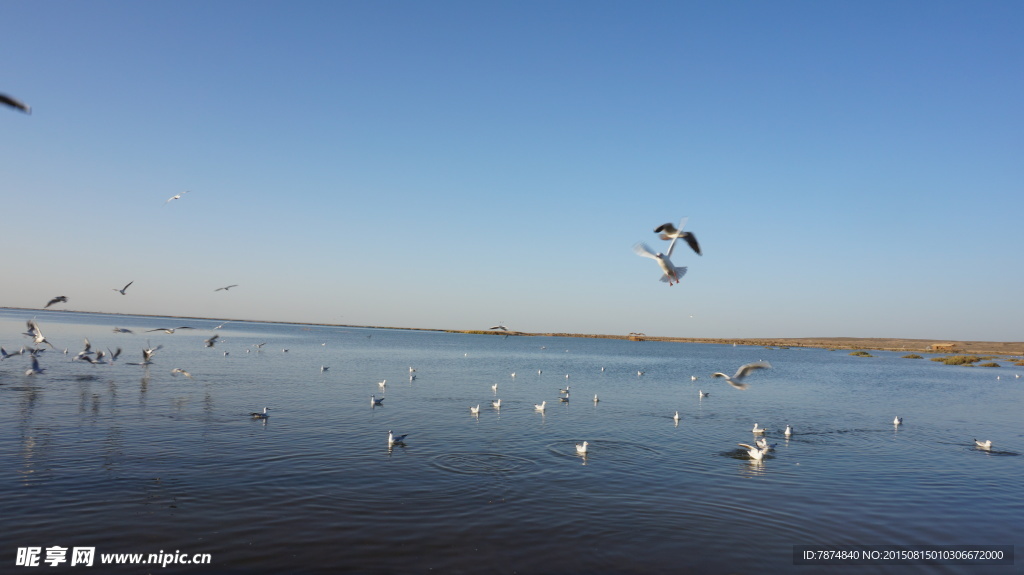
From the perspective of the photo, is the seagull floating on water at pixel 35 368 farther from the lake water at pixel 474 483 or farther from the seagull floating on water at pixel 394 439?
the seagull floating on water at pixel 394 439

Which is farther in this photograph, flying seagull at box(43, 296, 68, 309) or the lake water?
flying seagull at box(43, 296, 68, 309)

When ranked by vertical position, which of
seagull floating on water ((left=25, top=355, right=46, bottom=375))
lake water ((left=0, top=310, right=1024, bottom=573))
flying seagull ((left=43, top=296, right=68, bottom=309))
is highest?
flying seagull ((left=43, top=296, right=68, bottom=309))

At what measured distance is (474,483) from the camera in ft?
49.6

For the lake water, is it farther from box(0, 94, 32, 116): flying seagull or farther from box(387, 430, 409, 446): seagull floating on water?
box(0, 94, 32, 116): flying seagull

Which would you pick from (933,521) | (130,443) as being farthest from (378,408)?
(933,521)

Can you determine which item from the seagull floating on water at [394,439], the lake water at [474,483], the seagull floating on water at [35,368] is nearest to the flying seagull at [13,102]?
the lake water at [474,483]

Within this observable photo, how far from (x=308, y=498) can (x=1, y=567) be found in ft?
17.6

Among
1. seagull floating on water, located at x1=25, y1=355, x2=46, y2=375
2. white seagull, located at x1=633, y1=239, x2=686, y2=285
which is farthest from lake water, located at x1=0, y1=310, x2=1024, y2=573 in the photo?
white seagull, located at x1=633, y1=239, x2=686, y2=285

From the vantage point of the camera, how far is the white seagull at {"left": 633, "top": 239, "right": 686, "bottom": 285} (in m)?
10.1

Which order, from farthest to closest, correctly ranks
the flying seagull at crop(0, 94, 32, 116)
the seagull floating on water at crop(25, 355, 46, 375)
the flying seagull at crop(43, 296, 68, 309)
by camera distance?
the seagull floating on water at crop(25, 355, 46, 375) → the flying seagull at crop(43, 296, 68, 309) → the flying seagull at crop(0, 94, 32, 116)

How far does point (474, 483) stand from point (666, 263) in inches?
330

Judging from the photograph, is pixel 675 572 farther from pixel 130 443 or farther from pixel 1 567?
pixel 130 443

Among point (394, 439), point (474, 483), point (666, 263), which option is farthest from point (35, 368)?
point (666, 263)

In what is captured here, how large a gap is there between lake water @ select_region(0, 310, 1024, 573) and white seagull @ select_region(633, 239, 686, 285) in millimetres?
5348
